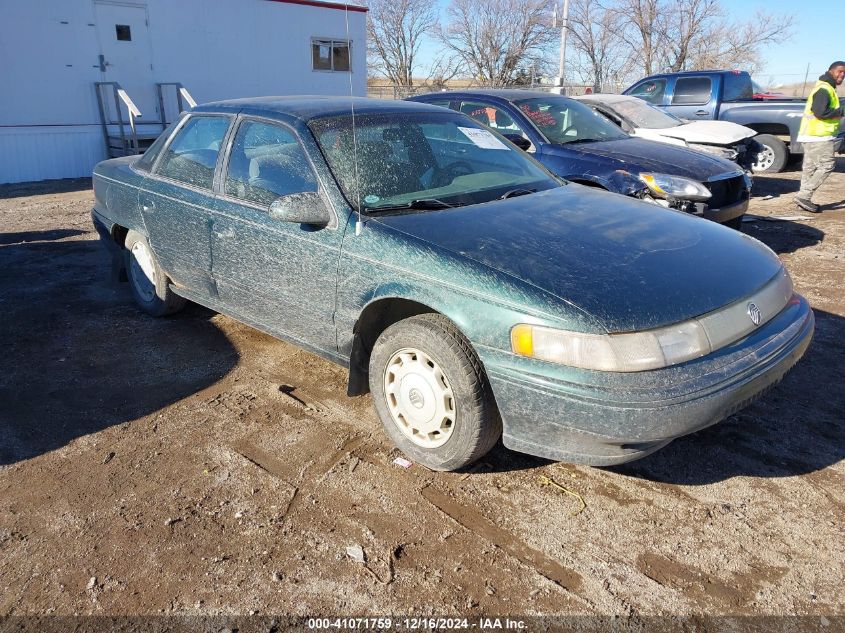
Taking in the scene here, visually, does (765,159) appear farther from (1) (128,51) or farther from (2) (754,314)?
(1) (128,51)

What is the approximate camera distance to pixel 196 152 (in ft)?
14.1

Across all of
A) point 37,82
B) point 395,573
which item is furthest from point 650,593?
point 37,82

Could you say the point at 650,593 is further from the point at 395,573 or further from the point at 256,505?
the point at 256,505

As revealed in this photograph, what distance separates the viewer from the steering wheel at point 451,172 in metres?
3.66

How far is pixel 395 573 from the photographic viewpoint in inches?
97.6

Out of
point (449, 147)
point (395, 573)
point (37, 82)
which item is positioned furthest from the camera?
point (37, 82)

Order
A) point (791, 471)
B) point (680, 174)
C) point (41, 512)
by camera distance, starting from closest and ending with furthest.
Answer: point (41, 512), point (791, 471), point (680, 174)

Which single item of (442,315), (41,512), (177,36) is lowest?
(41,512)

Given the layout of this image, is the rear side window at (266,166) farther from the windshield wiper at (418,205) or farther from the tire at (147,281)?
the tire at (147,281)

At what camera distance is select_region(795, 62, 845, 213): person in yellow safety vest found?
8.31 meters

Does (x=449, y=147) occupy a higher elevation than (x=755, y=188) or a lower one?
higher

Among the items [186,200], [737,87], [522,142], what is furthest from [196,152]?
[737,87]

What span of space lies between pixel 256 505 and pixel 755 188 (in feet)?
36.3

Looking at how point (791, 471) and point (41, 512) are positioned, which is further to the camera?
point (791, 471)
